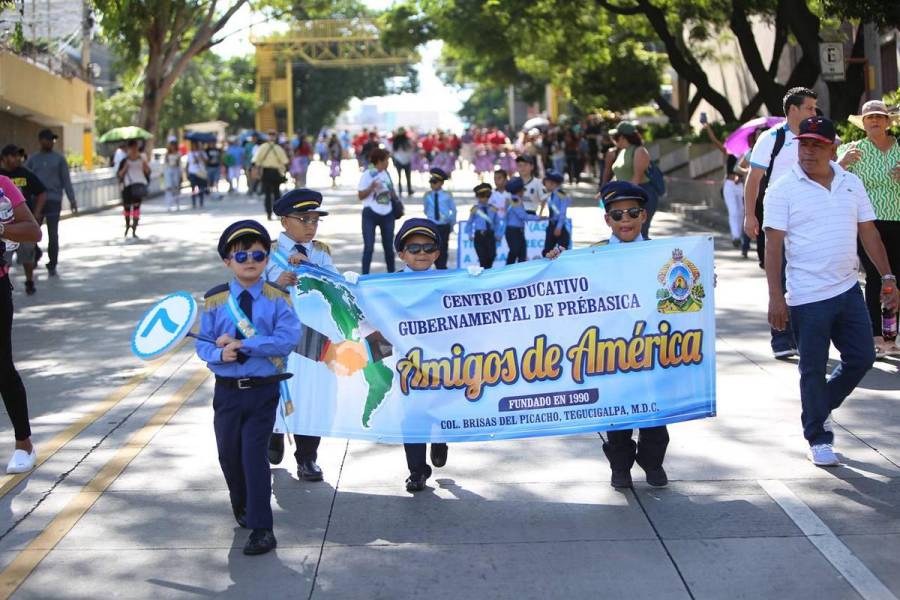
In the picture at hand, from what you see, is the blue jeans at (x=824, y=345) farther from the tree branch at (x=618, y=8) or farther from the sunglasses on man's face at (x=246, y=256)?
the tree branch at (x=618, y=8)

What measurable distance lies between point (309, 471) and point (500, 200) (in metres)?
8.74

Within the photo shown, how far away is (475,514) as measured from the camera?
6.77m

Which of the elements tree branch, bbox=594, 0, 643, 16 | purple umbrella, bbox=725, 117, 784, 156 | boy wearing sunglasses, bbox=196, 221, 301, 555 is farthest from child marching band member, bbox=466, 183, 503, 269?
tree branch, bbox=594, 0, 643, 16

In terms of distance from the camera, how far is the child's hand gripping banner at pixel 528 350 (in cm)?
714

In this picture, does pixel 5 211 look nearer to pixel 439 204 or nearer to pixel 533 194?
pixel 439 204

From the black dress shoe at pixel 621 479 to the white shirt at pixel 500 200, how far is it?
8757 millimetres

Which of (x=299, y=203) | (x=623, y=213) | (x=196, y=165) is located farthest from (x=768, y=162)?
(x=196, y=165)

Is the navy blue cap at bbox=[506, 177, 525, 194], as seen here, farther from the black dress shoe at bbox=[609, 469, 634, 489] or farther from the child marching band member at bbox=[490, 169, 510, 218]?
the black dress shoe at bbox=[609, 469, 634, 489]

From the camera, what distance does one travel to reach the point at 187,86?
286ft

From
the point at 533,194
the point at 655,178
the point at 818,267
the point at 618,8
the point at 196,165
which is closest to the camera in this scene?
the point at 818,267

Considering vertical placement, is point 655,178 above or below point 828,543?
above

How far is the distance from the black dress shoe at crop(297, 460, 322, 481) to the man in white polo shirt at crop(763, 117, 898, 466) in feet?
8.15

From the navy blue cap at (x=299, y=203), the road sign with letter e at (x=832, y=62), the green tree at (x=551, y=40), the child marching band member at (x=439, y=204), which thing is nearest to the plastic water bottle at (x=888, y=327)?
the navy blue cap at (x=299, y=203)

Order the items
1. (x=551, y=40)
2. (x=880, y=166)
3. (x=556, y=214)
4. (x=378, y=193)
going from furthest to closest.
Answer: (x=551, y=40) → (x=378, y=193) → (x=556, y=214) → (x=880, y=166)
